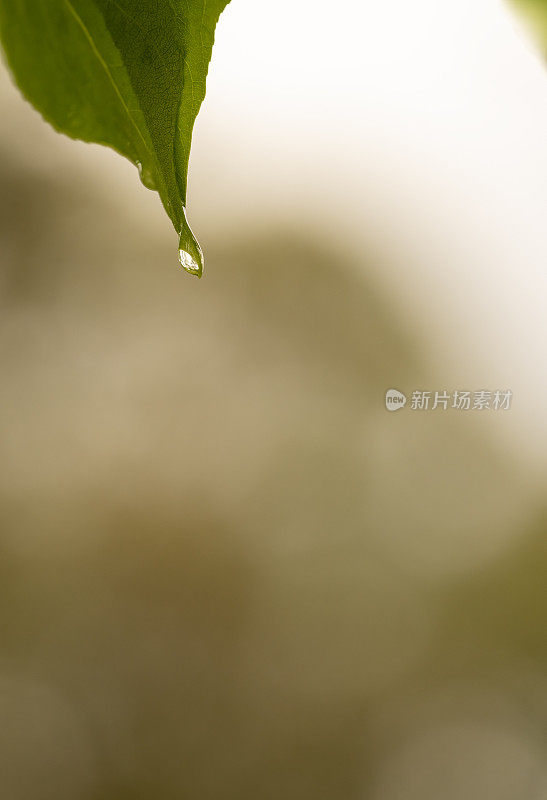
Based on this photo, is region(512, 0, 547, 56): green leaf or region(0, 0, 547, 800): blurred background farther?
region(0, 0, 547, 800): blurred background

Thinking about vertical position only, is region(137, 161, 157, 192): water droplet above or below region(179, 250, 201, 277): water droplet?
above

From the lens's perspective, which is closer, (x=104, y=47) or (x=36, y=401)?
(x=104, y=47)

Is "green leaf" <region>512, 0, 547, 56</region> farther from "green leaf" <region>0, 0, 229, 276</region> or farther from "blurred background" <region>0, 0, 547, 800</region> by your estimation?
"blurred background" <region>0, 0, 547, 800</region>

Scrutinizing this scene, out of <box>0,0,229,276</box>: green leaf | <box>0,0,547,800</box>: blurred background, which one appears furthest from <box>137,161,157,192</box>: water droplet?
<box>0,0,547,800</box>: blurred background

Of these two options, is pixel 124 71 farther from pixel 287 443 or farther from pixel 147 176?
pixel 287 443

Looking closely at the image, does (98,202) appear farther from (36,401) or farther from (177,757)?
(177,757)

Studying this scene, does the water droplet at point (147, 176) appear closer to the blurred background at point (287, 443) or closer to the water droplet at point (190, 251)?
the water droplet at point (190, 251)

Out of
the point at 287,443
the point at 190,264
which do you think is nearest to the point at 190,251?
the point at 190,264

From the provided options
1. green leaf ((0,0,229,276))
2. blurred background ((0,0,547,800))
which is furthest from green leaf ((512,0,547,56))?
blurred background ((0,0,547,800))

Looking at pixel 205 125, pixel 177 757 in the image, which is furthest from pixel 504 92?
pixel 177 757
